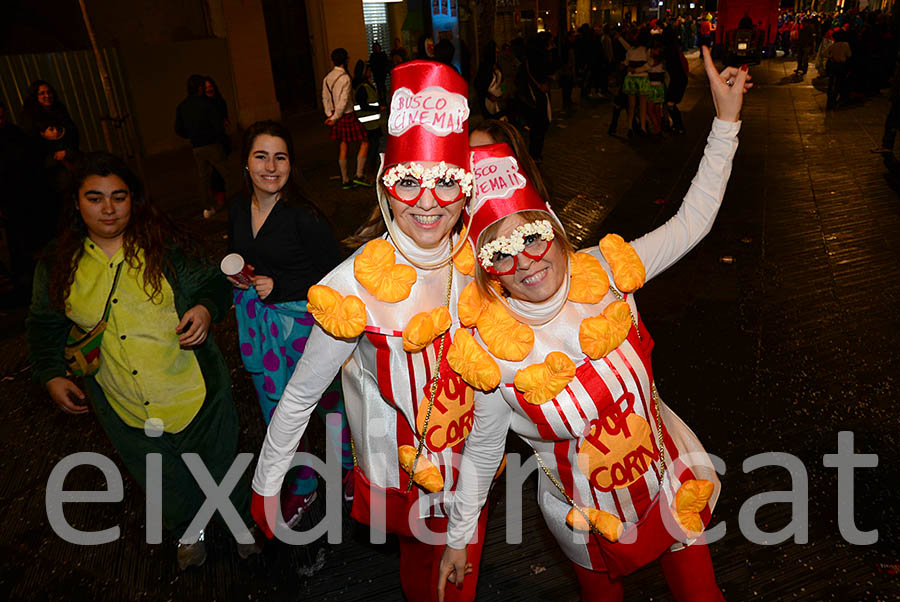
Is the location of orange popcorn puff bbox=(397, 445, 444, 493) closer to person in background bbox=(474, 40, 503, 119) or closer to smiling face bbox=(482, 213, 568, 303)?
smiling face bbox=(482, 213, 568, 303)

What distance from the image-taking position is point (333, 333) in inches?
83.4

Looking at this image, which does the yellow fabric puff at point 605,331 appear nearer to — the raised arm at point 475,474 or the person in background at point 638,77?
the raised arm at point 475,474

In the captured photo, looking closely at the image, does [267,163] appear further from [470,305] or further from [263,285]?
[470,305]

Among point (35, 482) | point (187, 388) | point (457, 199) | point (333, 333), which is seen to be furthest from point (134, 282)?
point (35, 482)

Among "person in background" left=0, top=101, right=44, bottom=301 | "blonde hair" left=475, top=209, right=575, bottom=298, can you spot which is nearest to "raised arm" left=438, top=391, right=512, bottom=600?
"blonde hair" left=475, top=209, right=575, bottom=298

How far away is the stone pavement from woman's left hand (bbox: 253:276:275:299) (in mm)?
1343

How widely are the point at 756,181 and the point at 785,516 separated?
23.0ft

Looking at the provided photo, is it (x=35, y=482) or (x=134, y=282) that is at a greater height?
(x=134, y=282)

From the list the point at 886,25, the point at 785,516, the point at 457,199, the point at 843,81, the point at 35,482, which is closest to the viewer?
the point at 457,199

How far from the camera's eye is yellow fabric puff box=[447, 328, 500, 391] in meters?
1.97

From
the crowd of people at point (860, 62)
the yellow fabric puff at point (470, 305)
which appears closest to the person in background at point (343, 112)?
the yellow fabric puff at point (470, 305)

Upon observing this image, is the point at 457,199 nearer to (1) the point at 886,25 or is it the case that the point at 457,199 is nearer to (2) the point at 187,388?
(2) the point at 187,388

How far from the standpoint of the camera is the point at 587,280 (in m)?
2.13

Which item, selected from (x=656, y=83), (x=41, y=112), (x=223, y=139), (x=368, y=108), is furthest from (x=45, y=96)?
(x=656, y=83)
